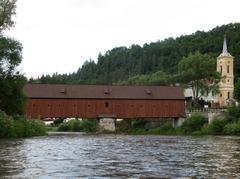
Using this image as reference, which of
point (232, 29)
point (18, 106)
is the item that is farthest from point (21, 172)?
point (232, 29)

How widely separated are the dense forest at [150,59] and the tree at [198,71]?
40.2 ft

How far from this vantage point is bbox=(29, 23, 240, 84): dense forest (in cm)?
9869

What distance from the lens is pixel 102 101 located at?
57.9 m

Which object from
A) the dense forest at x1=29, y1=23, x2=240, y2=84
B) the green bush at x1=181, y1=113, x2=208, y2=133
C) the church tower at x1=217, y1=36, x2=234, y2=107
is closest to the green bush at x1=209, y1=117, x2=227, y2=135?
the green bush at x1=181, y1=113, x2=208, y2=133

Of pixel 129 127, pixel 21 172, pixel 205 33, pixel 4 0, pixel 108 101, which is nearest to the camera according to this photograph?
pixel 21 172

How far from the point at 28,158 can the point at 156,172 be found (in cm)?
489

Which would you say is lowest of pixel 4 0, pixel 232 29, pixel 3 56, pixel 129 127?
pixel 129 127

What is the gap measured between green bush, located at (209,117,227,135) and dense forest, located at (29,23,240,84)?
28.2 meters

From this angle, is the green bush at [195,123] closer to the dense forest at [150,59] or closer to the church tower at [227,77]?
the church tower at [227,77]

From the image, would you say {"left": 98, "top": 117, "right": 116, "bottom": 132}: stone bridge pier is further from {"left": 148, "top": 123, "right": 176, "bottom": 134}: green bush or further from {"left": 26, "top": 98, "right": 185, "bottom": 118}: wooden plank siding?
{"left": 148, "top": 123, "right": 176, "bottom": 134}: green bush

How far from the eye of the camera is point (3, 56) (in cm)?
3553

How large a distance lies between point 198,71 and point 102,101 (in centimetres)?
1474

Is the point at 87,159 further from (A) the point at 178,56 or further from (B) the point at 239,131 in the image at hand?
(A) the point at 178,56

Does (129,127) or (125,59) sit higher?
(125,59)
